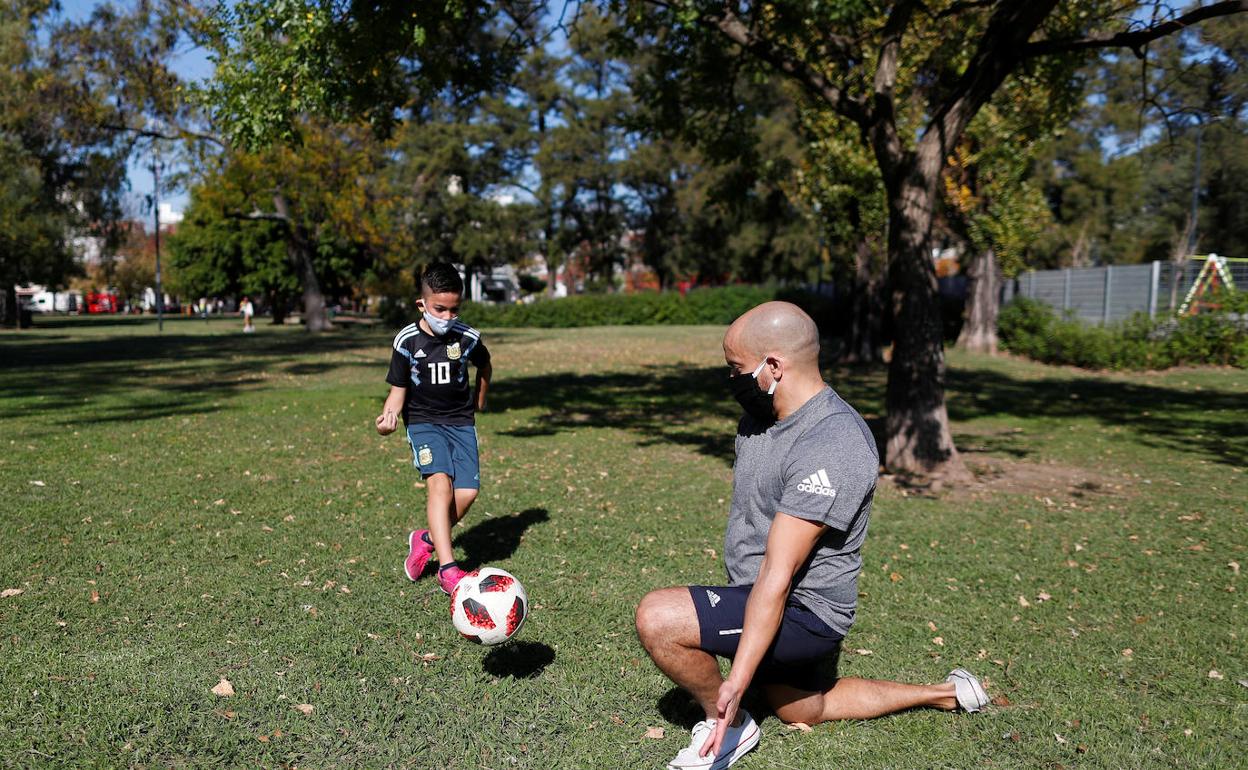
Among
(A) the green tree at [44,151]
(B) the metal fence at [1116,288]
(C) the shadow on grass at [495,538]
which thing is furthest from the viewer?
(A) the green tree at [44,151]

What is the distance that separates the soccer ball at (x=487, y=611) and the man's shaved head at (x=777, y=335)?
1.71 metres

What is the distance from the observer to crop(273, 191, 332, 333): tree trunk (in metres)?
34.8

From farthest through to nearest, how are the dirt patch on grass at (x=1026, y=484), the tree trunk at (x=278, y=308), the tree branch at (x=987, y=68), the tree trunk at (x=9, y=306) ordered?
the tree trunk at (x=278, y=308), the tree trunk at (x=9, y=306), the tree branch at (x=987, y=68), the dirt patch on grass at (x=1026, y=484)

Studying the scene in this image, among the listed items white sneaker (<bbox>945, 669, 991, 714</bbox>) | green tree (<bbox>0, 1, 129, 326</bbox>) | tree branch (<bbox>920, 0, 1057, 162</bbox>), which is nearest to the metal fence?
tree branch (<bbox>920, 0, 1057, 162</bbox>)

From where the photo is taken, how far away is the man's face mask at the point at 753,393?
3.22m

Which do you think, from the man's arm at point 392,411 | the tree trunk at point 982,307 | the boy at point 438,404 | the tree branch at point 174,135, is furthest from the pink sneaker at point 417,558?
the tree branch at point 174,135

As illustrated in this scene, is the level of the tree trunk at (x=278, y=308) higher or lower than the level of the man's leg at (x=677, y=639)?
higher

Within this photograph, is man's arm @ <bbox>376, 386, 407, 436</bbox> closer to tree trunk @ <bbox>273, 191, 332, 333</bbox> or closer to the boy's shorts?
the boy's shorts

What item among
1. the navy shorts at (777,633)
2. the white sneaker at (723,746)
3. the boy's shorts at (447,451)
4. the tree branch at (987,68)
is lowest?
the white sneaker at (723,746)

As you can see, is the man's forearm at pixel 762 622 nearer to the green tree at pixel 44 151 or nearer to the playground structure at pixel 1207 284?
the playground structure at pixel 1207 284

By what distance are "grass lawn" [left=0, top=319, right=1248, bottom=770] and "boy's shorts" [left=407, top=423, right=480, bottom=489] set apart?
0.74m

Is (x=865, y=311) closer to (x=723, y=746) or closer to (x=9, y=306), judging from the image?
(x=723, y=746)

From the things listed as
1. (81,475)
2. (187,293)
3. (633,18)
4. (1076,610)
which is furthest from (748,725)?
(187,293)

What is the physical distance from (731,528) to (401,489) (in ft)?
18.2
